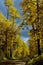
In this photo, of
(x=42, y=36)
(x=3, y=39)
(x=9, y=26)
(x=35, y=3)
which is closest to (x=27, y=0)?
(x=35, y=3)

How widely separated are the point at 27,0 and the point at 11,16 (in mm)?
9683

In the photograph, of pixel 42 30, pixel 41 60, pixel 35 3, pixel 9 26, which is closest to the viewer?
pixel 41 60

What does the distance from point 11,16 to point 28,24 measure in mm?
10143

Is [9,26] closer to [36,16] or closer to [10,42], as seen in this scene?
[10,42]

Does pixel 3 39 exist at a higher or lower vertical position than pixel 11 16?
lower

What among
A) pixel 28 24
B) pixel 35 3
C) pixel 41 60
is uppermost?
pixel 35 3

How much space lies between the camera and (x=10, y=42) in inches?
1432

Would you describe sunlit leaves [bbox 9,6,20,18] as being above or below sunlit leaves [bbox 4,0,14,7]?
below

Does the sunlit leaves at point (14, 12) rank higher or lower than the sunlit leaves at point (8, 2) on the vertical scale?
lower

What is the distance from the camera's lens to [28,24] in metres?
25.4

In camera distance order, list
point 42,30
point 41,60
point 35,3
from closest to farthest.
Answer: point 41,60 < point 42,30 < point 35,3

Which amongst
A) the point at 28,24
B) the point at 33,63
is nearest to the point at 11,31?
the point at 28,24

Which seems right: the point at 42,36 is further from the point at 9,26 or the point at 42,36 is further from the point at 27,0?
the point at 9,26

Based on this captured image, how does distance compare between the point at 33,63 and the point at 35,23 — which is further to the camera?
the point at 35,23
